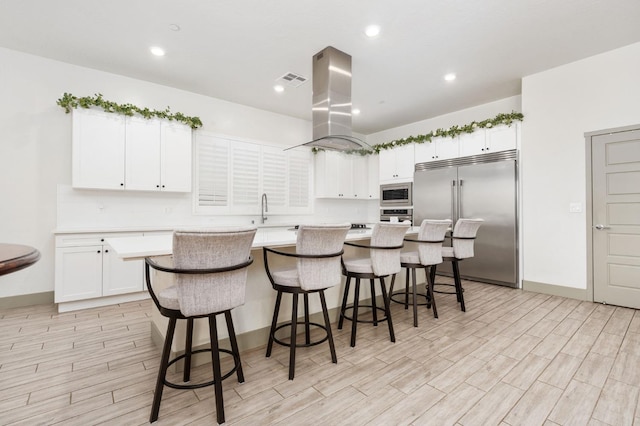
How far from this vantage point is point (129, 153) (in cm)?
378

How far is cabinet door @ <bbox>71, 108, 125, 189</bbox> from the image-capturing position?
3467 mm

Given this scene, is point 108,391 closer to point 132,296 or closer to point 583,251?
point 132,296

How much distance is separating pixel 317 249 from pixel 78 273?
302 centimetres

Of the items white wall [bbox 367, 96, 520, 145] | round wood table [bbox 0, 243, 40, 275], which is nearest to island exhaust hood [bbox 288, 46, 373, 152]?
round wood table [bbox 0, 243, 40, 275]

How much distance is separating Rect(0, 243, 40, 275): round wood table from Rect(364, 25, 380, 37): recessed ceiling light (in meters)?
3.06

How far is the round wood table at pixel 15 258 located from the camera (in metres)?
0.80

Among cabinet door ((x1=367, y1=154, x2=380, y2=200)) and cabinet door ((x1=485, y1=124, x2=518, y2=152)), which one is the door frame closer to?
cabinet door ((x1=485, y1=124, x2=518, y2=152))

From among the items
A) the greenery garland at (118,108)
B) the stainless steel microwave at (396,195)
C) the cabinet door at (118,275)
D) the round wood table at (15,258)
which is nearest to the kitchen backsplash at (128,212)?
→ the cabinet door at (118,275)

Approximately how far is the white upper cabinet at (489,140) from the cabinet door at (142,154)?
4476mm

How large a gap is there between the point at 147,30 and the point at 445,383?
395cm

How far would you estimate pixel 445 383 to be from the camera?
1885 millimetres

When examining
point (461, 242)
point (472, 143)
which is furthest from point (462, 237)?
point (472, 143)

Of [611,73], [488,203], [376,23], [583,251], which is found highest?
[376,23]

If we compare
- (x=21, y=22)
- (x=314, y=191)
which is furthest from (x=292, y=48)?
(x=314, y=191)
